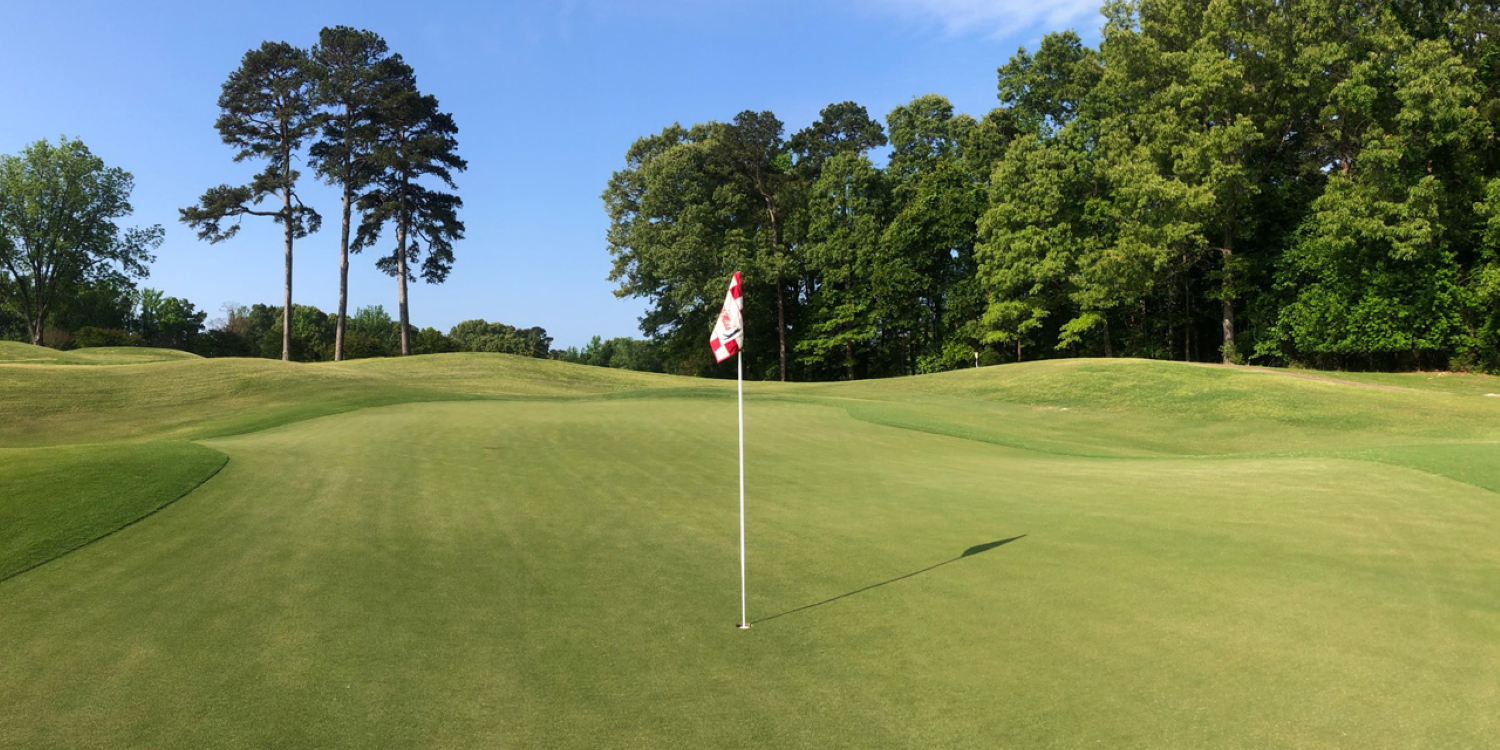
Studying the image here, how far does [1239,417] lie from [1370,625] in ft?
68.3

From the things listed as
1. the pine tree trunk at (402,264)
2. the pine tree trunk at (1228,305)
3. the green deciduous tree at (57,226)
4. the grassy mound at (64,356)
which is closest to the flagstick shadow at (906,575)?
the grassy mound at (64,356)

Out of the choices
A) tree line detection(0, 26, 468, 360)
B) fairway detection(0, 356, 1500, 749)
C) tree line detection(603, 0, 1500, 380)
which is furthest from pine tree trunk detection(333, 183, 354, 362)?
fairway detection(0, 356, 1500, 749)

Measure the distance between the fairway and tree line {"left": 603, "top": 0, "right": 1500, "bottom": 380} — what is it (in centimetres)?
2537

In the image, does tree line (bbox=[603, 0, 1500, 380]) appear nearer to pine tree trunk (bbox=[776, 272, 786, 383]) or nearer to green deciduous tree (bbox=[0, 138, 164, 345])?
pine tree trunk (bbox=[776, 272, 786, 383])

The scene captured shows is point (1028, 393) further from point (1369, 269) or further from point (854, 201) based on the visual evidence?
point (854, 201)

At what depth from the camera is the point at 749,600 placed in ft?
23.2

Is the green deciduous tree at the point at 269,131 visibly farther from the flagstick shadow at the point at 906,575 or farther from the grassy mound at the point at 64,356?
the flagstick shadow at the point at 906,575

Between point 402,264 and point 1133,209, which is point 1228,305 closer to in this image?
point 1133,209

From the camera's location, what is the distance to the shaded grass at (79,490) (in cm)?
795

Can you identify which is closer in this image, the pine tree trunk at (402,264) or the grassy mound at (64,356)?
the grassy mound at (64,356)

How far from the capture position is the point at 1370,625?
6309mm

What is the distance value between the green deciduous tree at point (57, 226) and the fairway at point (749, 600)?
185 feet

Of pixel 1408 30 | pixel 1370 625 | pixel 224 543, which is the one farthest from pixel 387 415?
pixel 1408 30

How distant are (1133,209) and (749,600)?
4062cm
